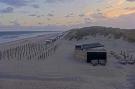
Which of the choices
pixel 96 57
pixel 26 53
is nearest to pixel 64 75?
pixel 96 57

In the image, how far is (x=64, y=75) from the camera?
82.1ft

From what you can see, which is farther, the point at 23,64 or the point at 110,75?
the point at 23,64

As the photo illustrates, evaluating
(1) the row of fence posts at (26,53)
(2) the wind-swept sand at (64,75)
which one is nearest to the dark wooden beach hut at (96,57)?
(2) the wind-swept sand at (64,75)

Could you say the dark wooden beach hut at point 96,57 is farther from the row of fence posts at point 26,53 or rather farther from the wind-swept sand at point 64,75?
the row of fence posts at point 26,53

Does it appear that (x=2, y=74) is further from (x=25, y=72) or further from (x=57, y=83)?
(x=57, y=83)

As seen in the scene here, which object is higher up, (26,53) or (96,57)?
(96,57)

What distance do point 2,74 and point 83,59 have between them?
30.8 ft

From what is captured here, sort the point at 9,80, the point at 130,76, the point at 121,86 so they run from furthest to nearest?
the point at 130,76 → the point at 9,80 → the point at 121,86

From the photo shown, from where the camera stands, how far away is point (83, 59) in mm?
32938

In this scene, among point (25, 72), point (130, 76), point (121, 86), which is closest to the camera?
point (121, 86)

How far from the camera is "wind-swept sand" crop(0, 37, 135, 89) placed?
20.7 meters

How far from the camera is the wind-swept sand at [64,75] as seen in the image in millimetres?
20688

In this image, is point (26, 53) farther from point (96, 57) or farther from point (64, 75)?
point (64, 75)

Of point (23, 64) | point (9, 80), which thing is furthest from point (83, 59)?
point (9, 80)
